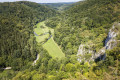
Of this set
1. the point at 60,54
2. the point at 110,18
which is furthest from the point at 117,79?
the point at 110,18

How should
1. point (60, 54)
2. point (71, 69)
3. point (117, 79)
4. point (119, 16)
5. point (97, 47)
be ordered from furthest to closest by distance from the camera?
1. point (60, 54)
2. point (119, 16)
3. point (97, 47)
4. point (71, 69)
5. point (117, 79)

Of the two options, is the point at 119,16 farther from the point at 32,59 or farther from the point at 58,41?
the point at 32,59

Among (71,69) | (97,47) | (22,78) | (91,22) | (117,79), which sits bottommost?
(22,78)

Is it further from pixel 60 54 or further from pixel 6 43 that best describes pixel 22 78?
pixel 6 43

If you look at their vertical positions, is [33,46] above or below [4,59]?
above

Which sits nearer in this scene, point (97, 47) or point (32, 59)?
point (97, 47)

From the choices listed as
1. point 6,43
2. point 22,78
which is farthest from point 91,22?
point 6,43

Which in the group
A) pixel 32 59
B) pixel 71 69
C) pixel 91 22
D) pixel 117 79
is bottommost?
pixel 32 59

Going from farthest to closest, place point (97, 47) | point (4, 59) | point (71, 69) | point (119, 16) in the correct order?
point (4, 59) < point (119, 16) < point (97, 47) < point (71, 69)

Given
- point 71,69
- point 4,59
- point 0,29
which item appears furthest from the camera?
point 0,29
